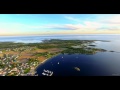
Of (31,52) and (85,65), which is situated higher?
(31,52)

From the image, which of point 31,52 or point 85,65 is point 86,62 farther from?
point 31,52

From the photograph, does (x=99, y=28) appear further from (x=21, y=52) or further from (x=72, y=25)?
(x=21, y=52)

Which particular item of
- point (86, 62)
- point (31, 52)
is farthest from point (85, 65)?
point (31, 52)
